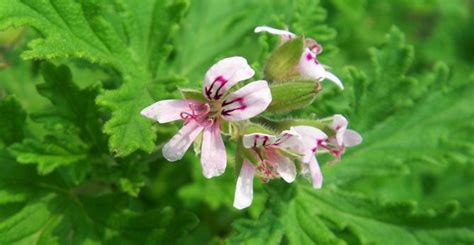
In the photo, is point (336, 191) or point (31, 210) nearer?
point (31, 210)

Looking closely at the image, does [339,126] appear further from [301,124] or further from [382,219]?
[382,219]

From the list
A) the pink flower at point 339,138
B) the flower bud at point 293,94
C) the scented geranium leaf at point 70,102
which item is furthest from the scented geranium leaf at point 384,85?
the scented geranium leaf at point 70,102

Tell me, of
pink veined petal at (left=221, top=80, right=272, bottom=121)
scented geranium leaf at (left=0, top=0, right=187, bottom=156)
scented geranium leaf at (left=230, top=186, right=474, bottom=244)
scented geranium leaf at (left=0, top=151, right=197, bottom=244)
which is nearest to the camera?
pink veined petal at (left=221, top=80, right=272, bottom=121)

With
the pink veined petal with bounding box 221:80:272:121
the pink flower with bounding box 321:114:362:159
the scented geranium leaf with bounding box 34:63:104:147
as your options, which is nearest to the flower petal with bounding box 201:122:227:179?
the pink veined petal with bounding box 221:80:272:121

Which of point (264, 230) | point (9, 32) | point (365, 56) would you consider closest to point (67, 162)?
point (264, 230)

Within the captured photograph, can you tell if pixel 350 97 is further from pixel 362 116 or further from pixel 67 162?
pixel 67 162

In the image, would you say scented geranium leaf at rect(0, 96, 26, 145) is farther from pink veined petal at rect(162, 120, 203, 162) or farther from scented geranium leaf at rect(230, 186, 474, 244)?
scented geranium leaf at rect(230, 186, 474, 244)

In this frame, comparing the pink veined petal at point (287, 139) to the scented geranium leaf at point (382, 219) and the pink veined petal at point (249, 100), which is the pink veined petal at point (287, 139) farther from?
the scented geranium leaf at point (382, 219)
